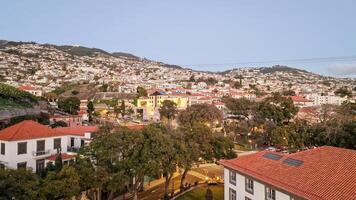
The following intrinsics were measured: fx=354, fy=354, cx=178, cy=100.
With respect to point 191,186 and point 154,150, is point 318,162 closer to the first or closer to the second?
point 154,150

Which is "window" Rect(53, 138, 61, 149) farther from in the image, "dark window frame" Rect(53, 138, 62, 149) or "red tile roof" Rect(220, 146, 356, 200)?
"red tile roof" Rect(220, 146, 356, 200)

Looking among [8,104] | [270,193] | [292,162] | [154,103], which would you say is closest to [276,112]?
[8,104]

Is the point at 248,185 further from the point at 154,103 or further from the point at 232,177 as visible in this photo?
the point at 154,103

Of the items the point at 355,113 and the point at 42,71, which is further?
the point at 42,71

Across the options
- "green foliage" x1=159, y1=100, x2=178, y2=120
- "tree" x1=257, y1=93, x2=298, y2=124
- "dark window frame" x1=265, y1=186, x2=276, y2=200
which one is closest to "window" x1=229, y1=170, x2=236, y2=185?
"dark window frame" x1=265, y1=186, x2=276, y2=200

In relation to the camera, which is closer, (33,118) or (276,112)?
(33,118)

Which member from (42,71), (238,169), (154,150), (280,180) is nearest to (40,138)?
(154,150)
